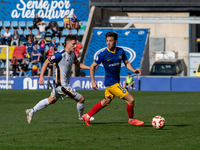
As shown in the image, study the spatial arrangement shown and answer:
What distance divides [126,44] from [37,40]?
6.62m

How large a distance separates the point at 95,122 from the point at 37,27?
24950 mm

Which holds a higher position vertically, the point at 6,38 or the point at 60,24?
the point at 60,24

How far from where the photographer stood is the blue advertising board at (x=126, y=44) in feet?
96.2

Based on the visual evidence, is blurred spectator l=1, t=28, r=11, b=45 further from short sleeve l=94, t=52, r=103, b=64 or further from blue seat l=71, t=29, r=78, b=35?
short sleeve l=94, t=52, r=103, b=64

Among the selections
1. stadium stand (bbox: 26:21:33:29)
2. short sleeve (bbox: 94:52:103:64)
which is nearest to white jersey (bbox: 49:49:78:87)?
short sleeve (bbox: 94:52:103:64)

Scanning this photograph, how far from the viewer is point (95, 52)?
99.7 ft

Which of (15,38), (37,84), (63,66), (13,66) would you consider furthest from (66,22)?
(63,66)

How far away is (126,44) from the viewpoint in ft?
101

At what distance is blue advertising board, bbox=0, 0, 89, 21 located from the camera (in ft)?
113

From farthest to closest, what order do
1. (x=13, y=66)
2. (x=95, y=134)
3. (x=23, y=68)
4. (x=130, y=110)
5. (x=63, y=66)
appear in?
A: (x=13, y=66)
(x=23, y=68)
(x=63, y=66)
(x=130, y=110)
(x=95, y=134)

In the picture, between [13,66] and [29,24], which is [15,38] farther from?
[13,66]

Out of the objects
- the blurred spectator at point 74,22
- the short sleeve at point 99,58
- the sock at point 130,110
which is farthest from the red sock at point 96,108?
the blurred spectator at point 74,22

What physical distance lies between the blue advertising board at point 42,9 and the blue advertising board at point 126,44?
2.77 metres

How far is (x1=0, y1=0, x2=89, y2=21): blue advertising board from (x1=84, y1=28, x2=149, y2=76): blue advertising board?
277cm
